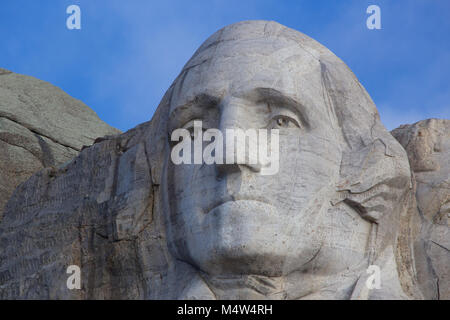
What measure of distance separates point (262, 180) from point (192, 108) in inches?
36.2

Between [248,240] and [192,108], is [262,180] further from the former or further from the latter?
[192,108]

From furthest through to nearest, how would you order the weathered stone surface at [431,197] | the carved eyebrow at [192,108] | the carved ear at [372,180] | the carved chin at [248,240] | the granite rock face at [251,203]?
the weathered stone surface at [431,197] < the carved eyebrow at [192,108] < the carved ear at [372,180] < the granite rock face at [251,203] < the carved chin at [248,240]

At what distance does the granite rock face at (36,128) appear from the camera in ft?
36.6

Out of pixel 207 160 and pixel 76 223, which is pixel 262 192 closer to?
pixel 207 160

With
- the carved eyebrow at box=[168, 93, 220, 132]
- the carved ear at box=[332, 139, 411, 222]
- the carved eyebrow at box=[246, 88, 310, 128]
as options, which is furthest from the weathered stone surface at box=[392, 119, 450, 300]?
the carved eyebrow at box=[168, 93, 220, 132]

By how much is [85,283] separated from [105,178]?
0.99 metres

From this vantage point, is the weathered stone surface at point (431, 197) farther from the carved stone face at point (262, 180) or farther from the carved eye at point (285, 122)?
the carved eye at point (285, 122)

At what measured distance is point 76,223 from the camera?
336 inches

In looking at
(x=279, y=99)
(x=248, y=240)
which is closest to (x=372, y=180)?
(x=279, y=99)

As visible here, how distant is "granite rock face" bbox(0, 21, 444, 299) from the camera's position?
23.1 ft

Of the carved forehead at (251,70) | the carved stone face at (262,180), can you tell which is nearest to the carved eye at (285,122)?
the carved stone face at (262,180)

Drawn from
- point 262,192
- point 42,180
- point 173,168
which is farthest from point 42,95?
point 262,192

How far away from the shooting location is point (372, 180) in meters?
7.28

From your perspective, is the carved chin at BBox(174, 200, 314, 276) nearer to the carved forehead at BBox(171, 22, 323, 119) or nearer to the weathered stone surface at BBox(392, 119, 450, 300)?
the carved forehead at BBox(171, 22, 323, 119)
